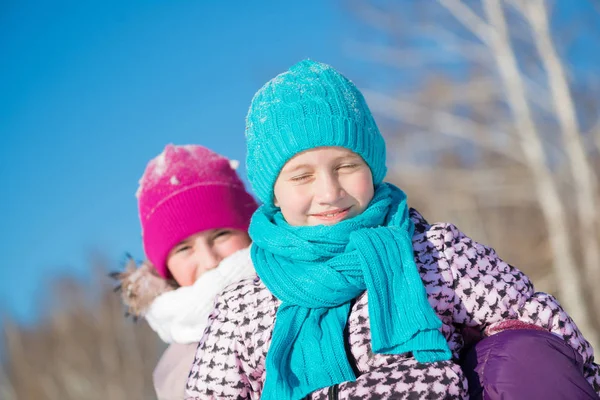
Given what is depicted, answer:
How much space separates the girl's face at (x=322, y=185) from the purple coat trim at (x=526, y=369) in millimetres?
548

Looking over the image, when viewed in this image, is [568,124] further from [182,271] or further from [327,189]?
[327,189]

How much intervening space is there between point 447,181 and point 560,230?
1.79 metres

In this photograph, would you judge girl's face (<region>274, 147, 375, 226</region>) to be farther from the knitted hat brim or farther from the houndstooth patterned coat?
the knitted hat brim

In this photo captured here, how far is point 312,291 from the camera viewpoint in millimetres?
1845

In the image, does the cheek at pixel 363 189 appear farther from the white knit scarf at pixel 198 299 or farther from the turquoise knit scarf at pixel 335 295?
the white knit scarf at pixel 198 299

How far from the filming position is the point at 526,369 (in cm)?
169

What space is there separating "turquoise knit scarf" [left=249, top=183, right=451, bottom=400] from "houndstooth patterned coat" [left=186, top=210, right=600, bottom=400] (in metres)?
0.06

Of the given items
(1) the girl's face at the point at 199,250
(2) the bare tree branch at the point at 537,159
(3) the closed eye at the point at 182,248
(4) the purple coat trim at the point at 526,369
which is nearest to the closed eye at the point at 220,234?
(1) the girl's face at the point at 199,250

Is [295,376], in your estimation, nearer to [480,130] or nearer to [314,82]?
[314,82]

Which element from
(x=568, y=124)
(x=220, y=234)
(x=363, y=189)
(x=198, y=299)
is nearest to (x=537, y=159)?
(x=568, y=124)

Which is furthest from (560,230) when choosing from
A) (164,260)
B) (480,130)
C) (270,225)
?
(270,225)

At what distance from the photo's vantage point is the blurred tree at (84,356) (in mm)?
22547

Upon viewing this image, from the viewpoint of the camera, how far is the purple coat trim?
65.2 inches

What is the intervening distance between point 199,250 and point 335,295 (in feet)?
4.02
